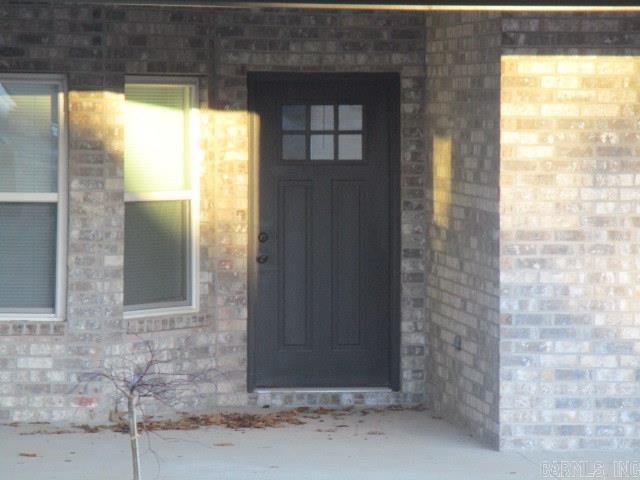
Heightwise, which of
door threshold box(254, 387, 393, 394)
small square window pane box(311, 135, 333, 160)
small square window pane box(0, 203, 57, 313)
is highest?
small square window pane box(311, 135, 333, 160)

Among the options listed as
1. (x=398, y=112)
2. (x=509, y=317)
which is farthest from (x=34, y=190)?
(x=509, y=317)

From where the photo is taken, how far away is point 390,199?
449 inches

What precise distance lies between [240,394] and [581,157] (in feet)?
11.7

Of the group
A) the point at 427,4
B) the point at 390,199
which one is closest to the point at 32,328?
the point at 390,199

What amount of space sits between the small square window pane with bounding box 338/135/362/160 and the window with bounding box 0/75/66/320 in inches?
92.4

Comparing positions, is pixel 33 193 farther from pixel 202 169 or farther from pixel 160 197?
pixel 202 169

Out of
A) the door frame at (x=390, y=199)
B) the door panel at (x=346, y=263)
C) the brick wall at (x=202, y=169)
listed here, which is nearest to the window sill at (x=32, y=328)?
the brick wall at (x=202, y=169)

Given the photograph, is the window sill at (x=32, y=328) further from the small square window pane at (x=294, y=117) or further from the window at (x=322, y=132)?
the small square window pane at (x=294, y=117)

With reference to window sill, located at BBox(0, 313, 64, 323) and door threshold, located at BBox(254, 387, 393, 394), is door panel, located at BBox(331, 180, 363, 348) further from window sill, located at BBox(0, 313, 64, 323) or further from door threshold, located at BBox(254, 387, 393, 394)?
window sill, located at BBox(0, 313, 64, 323)

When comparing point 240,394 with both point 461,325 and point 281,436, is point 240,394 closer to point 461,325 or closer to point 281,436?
point 281,436

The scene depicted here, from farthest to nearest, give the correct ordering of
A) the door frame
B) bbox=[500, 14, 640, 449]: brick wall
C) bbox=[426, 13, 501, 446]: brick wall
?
the door frame < bbox=[426, 13, 501, 446]: brick wall < bbox=[500, 14, 640, 449]: brick wall

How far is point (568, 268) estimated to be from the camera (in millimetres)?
9484

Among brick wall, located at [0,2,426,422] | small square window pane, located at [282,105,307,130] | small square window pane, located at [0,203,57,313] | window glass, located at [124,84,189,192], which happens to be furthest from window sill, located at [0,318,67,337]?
small square window pane, located at [282,105,307,130]

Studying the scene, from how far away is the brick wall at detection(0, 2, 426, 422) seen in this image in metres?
10.3
